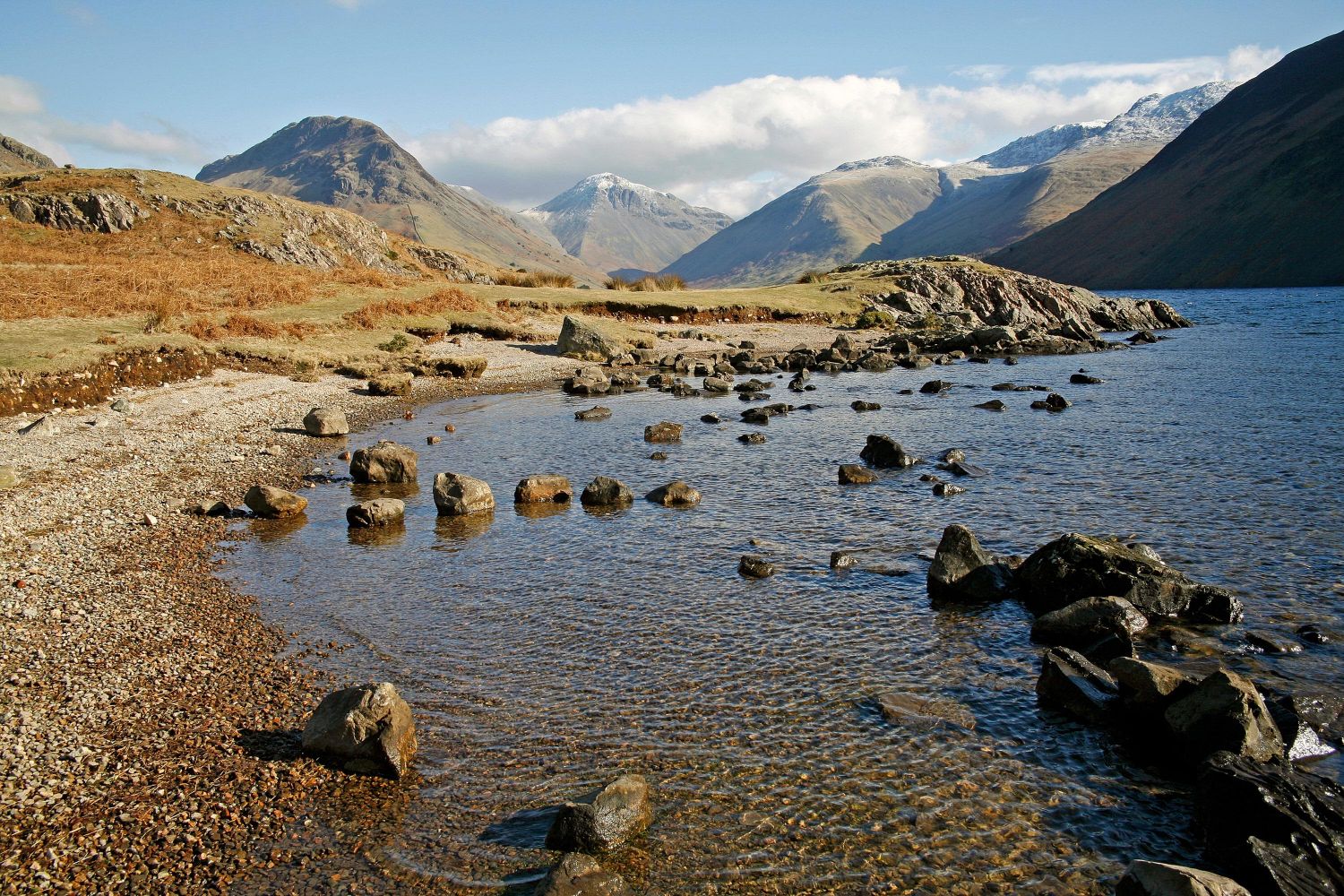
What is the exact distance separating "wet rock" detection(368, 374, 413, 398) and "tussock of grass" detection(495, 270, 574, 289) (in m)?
42.3

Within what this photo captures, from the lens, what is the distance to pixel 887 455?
23.5 metres

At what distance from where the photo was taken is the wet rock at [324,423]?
28.0 meters

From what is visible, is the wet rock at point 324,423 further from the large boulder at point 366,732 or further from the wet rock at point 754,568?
the large boulder at point 366,732

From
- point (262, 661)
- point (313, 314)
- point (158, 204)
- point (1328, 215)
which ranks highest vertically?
point (1328, 215)

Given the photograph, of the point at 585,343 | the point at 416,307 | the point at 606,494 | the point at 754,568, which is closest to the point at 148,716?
the point at 754,568

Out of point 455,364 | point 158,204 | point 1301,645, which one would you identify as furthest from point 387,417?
point 158,204

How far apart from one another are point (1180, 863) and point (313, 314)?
4993cm

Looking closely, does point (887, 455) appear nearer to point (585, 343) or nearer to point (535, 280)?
point (585, 343)

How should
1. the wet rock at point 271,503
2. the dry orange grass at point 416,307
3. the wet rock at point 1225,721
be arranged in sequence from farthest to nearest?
the dry orange grass at point 416,307 → the wet rock at point 271,503 → the wet rock at point 1225,721

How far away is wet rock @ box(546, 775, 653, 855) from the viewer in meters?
7.46

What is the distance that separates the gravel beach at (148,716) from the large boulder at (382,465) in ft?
10.4

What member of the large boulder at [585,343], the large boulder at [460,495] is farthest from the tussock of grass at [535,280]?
the large boulder at [460,495]

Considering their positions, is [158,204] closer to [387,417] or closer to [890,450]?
[387,417]

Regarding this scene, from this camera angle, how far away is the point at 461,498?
19.0m
